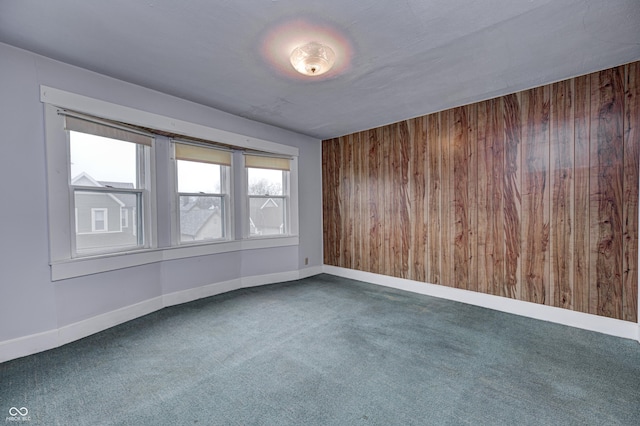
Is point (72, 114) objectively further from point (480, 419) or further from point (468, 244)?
point (468, 244)

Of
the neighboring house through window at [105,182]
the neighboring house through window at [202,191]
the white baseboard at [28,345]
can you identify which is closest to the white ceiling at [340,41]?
the neighboring house through window at [105,182]

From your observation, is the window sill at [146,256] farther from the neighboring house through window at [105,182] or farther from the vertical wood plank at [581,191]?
the vertical wood plank at [581,191]

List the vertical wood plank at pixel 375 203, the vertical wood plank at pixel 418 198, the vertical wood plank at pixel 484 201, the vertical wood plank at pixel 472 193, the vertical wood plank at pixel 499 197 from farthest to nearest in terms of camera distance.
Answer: the vertical wood plank at pixel 375 203
the vertical wood plank at pixel 418 198
the vertical wood plank at pixel 472 193
the vertical wood plank at pixel 484 201
the vertical wood plank at pixel 499 197

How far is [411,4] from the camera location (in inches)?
70.1

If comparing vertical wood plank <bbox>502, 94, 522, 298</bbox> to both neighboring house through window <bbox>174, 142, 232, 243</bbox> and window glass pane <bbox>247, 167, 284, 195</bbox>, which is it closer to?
window glass pane <bbox>247, 167, 284, 195</bbox>

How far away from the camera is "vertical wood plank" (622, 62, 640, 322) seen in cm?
254

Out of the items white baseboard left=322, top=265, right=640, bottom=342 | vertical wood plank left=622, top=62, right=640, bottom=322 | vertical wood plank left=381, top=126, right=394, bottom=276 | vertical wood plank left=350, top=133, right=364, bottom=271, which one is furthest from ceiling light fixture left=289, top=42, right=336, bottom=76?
white baseboard left=322, top=265, right=640, bottom=342

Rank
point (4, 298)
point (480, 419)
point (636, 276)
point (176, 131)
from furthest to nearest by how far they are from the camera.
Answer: point (176, 131) → point (636, 276) → point (4, 298) → point (480, 419)

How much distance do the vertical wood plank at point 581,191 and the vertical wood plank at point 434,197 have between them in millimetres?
1366

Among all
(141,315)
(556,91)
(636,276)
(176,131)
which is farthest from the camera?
(176,131)

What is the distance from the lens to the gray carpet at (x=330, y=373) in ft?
5.40

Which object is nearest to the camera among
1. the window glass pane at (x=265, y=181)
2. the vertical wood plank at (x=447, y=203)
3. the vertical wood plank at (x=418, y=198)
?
the vertical wood plank at (x=447, y=203)

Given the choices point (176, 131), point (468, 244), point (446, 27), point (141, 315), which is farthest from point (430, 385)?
point (176, 131)

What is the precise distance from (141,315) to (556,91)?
506cm
